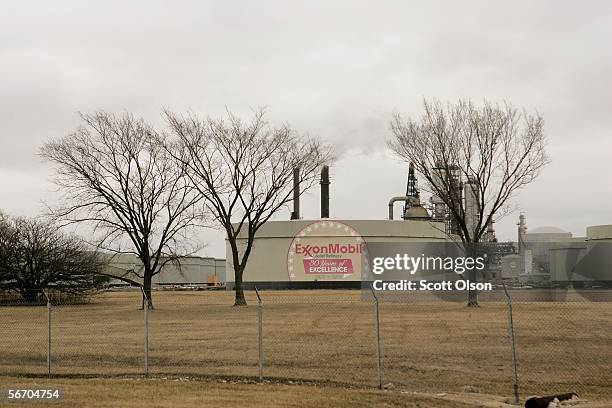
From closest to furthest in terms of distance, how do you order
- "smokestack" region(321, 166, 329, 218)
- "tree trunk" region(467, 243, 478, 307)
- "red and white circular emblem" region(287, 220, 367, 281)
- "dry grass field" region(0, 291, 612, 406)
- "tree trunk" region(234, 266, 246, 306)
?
1. "dry grass field" region(0, 291, 612, 406)
2. "tree trunk" region(467, 243, 478, 307)
3. "tree trunk" region(234, 266, 246, 306)
4. "red and white circular emblem" region(287, 220, 367, 281)
5. "smokestack" region(321, 166, 329, 218)

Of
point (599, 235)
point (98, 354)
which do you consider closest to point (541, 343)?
point (98, 354)

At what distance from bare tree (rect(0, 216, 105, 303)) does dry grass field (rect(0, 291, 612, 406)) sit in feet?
61.8

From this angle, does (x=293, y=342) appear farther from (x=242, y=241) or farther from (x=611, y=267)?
(x=242, y=241)

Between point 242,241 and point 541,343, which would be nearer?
point 541,343

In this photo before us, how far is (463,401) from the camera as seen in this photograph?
13.7 metres

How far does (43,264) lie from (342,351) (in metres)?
38.0

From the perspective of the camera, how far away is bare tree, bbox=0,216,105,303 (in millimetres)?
51688

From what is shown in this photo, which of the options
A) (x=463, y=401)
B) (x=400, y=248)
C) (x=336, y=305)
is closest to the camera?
(x=463, y=401)

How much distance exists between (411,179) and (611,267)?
36.5 meters

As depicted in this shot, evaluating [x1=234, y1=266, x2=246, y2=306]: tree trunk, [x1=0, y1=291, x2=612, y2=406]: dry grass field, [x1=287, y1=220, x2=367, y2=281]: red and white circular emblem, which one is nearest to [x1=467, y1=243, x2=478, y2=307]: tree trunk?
[x1=0, y1=291, x2=612, y2=406]: dry grass field

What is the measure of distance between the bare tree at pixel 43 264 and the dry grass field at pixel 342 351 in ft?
61.8

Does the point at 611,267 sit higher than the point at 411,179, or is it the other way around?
the point at 411,179

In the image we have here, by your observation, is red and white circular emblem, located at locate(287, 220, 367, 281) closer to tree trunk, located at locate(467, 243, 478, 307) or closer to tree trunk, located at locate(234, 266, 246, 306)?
tree trunk, located at locate(467, 243, 478, 307)

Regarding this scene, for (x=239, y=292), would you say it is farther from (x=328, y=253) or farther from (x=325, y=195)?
(x=325, y=195)
